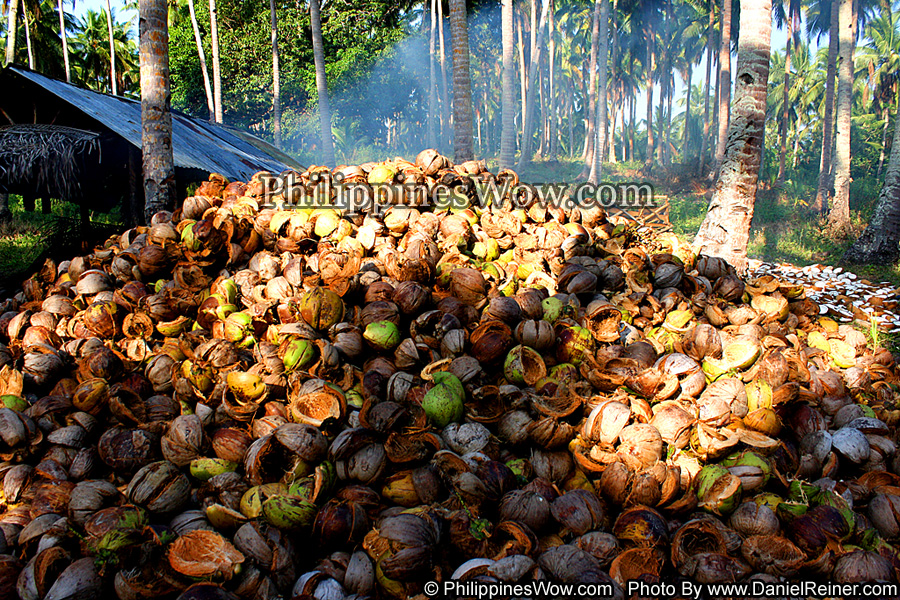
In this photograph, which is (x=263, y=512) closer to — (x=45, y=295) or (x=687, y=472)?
(x=687, y=472)

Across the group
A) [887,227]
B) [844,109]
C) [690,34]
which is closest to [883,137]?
[690,34]

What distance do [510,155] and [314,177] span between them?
9.69 m

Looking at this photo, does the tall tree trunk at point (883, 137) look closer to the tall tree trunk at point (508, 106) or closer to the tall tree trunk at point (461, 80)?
the tall tree trunk at point (508, 106)

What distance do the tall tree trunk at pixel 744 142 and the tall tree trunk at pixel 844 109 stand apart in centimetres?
871

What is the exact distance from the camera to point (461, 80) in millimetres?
9688

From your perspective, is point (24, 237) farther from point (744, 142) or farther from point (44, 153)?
point (744, 142)

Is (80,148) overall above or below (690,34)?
below

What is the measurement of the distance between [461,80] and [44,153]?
657 cm

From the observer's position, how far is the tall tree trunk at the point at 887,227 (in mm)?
9172

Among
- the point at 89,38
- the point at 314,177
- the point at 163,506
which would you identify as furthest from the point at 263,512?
the point at 89,38

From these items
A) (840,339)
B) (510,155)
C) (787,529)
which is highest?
(510,155)

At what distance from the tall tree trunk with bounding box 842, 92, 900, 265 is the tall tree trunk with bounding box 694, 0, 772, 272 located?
510cm

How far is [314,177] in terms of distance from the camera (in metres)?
4.31

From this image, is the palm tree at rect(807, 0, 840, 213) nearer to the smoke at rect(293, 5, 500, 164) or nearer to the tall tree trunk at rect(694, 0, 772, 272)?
the tall tree trunk at rect(694, 0, 772, 272)
